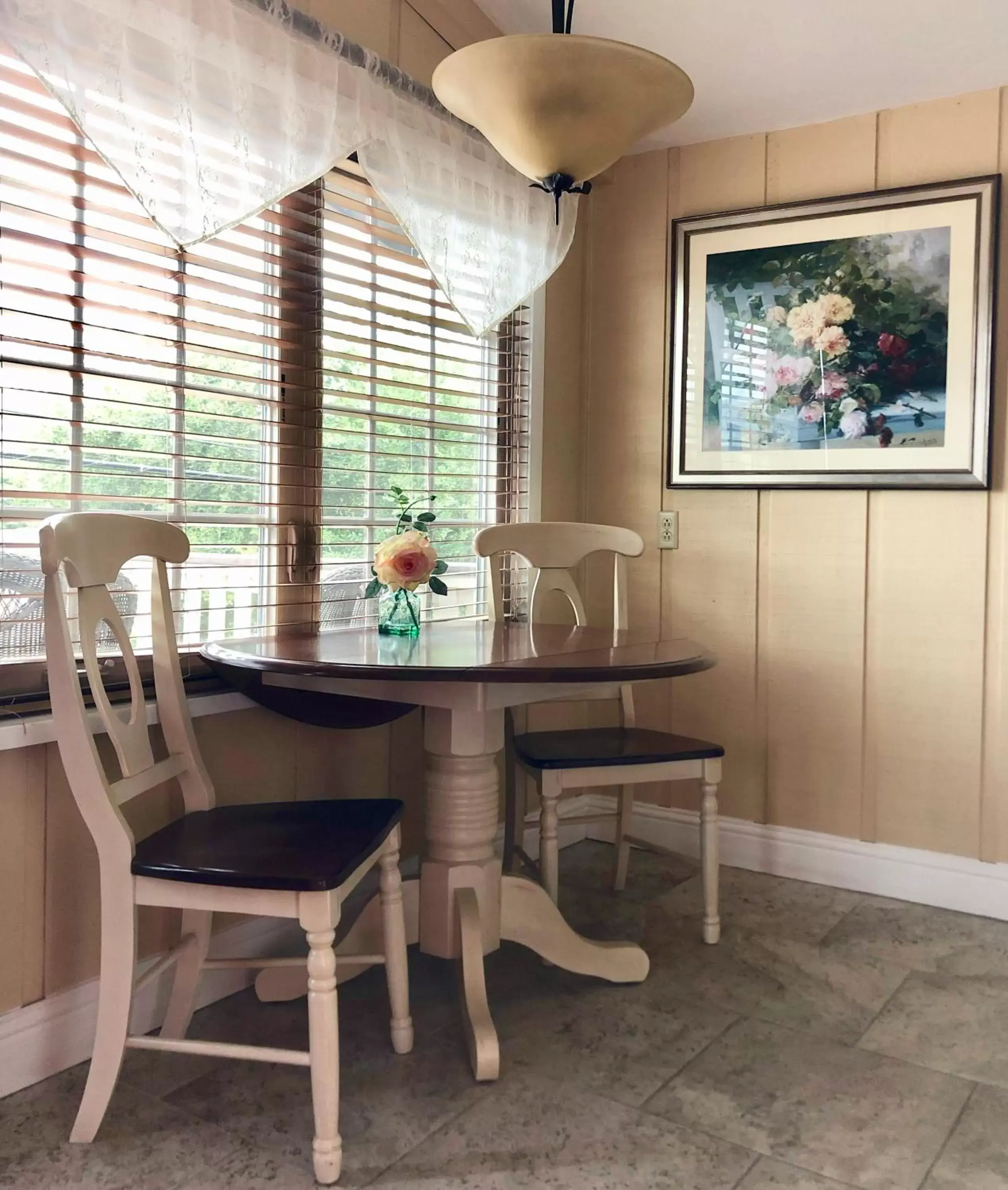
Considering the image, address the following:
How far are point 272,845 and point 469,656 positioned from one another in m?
0.50

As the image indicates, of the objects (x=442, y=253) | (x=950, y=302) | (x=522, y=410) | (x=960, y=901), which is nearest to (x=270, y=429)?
(x=442, y=253)

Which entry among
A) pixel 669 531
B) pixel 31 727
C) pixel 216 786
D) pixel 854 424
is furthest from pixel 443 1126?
pixel 854 424

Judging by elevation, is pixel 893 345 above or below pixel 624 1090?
above

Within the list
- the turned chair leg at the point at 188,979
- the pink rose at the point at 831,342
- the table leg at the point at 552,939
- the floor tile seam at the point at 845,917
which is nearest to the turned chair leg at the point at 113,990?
the turned chair leg at the point at 188,979

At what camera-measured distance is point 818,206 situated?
9.68 feet

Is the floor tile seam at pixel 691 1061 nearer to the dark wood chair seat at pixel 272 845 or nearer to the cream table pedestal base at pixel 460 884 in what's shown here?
the cream table pedestal base at pixel 460 884

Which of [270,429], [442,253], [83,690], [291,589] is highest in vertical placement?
[442,253]

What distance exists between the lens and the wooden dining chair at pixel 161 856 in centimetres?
159

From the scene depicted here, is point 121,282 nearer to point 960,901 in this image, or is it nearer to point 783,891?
point 783,891

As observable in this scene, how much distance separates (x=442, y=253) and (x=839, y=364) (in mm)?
1140

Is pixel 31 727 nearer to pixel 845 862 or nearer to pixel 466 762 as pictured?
pixel 466 762

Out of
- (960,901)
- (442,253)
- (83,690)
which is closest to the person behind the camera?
(83,690)

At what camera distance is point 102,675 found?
1.99 meters

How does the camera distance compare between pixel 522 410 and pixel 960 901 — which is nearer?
pixel 960 901
